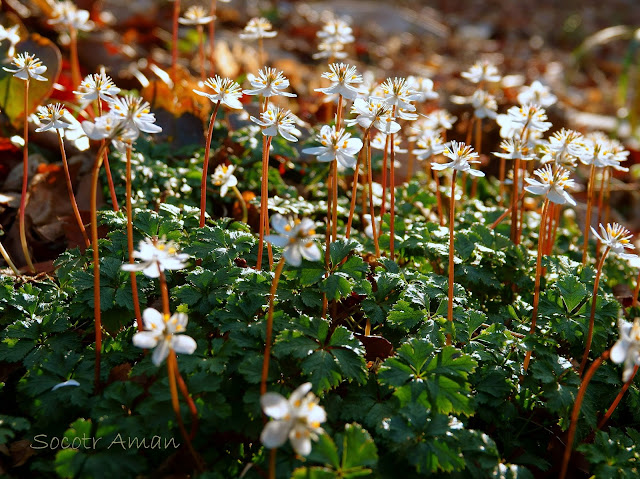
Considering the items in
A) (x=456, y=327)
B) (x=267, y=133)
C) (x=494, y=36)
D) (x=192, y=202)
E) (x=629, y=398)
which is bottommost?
(x=629, y=398)

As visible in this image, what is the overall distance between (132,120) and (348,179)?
6.16ft

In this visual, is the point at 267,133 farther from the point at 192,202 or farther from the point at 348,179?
the point at 348,179

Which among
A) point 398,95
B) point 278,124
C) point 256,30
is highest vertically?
point 256,30

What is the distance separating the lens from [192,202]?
2.87 metres

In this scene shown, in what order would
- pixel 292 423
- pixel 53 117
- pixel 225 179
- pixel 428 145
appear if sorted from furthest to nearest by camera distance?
pixel 428 145
pixel 225 179
pixel 53 117
pixel 292 423

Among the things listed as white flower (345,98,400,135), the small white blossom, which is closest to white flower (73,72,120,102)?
white flower (345,98,400,135)

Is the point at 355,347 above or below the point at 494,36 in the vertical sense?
below

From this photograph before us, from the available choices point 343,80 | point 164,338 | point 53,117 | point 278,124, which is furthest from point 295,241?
point 53,117

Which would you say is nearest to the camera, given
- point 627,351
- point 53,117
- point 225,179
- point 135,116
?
point 627,351

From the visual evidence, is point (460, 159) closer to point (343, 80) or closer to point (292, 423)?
point (343, 80)

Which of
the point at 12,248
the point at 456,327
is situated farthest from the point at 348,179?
the point at 12,248

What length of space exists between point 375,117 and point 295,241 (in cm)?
79

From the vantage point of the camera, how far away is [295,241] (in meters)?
1.52

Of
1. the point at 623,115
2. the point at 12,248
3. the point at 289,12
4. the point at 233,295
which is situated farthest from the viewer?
the point at 289,12
